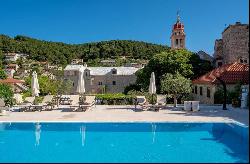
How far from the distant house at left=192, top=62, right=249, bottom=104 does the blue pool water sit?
12840 mm

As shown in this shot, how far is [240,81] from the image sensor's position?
2953 centimetres

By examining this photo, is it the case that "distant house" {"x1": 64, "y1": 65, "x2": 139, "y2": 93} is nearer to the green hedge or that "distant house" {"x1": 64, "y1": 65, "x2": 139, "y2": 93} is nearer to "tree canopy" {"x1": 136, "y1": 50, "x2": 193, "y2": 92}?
"tree canopy" {"x1": 136, "y1": 50, "x2": 193, "y2": 92}

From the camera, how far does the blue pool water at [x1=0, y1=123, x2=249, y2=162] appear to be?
39.1 ft

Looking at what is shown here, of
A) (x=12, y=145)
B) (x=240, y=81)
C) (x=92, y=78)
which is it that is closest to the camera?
(x=12, y=145)

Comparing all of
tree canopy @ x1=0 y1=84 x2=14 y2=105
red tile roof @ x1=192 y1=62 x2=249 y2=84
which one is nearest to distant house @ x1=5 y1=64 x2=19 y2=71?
tree canopy @ x1=0 y1=84 x2=14 y2=105

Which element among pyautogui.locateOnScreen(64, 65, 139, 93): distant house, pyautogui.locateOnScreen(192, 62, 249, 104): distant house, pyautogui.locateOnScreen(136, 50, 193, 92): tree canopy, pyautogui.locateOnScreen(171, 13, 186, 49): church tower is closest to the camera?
pyautogui.locateOnScreen(192, 62, 249, 104): distant house

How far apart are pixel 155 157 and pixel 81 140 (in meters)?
4.35

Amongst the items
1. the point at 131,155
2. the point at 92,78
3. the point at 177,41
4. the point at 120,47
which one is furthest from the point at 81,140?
the point at 120,47

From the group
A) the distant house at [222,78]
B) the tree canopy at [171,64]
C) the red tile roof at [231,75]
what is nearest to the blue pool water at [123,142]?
the distant house at [222,78]

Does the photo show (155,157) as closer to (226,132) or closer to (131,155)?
(131,155)

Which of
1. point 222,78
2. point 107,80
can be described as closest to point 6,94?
point 222,78

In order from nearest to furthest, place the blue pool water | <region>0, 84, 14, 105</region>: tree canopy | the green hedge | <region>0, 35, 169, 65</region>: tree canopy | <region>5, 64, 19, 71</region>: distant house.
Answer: the blue pool water
<region>0, 84, 14, 105</region>: tree canopy
the green hedge
<region>5, 64, 19, 71</region>: distant house
<region>0, 35, 169, 65</region>: tree canopy

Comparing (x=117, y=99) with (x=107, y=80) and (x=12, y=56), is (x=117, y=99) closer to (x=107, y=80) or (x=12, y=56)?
(x=107, y=80)

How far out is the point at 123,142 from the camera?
48.4 ft
